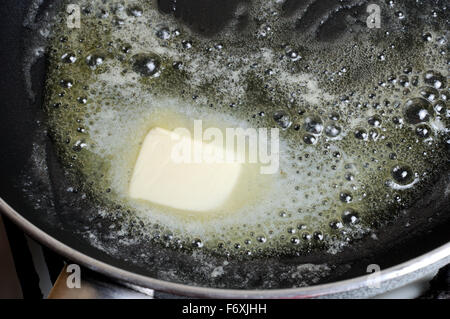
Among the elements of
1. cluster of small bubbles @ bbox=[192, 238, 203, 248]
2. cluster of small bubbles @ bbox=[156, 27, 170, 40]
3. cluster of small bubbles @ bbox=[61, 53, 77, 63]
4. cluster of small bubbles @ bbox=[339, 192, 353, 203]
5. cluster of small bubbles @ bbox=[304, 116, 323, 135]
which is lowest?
cluster of small bubbles @ bbox=[192, 238, 203, 248]

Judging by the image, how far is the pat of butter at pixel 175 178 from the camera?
960mm

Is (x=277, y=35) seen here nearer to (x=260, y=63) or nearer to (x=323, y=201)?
(x=260, y=63)

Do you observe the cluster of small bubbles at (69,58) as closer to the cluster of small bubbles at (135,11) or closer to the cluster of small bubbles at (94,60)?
the cluster of small bubbles at (94,60)

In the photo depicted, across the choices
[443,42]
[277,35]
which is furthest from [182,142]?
[443,42]

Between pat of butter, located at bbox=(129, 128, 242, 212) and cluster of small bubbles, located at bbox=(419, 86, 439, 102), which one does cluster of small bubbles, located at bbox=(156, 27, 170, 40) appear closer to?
pat of butter, located at bbox=(129, 128, 242, 212)

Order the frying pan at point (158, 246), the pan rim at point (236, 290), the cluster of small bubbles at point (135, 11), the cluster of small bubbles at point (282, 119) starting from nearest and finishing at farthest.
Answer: the pan rim at point (236, 290)
the frying pan at point (158, 246)
the cluster of small bubbles at point (282, 119)
the cluster of small bubbles at point (135, 11)

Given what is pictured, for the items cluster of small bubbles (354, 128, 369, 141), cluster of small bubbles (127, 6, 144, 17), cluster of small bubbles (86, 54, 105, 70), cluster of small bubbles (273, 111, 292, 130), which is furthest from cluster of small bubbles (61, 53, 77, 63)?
A: cluster of small bubbles (354, 128, 369, 141)

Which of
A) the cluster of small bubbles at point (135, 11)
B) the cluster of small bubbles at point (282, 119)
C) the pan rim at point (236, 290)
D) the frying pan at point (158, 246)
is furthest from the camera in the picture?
the cluster of small bubbles at point (135, 11)

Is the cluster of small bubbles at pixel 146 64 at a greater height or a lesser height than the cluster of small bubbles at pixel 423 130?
greater

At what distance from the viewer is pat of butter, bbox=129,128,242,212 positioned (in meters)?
0.96

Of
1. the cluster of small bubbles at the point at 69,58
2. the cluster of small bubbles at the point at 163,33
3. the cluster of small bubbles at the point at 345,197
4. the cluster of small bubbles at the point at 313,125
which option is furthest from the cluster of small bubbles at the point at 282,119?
the cluster of small bubbles at the point at 69,58

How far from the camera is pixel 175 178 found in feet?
3.19

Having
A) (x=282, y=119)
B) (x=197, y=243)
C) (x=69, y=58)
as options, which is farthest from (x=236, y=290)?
(x=69, y=58)

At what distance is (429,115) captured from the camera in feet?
3.38
